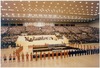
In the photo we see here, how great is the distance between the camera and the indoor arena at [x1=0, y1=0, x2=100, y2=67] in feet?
47.3

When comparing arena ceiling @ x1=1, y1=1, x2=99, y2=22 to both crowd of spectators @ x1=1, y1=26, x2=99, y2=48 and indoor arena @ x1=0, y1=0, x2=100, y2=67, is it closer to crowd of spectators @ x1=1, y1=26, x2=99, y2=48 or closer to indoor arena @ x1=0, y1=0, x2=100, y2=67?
indoor arena @ x1=0, y1=0, x2=100, y2=67

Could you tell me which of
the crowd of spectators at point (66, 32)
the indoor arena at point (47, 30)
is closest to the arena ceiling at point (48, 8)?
the indoor arena at point (47, 30)

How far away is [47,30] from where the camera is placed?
3084 cm

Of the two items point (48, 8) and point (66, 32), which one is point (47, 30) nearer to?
point (66, 32)

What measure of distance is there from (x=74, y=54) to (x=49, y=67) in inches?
163

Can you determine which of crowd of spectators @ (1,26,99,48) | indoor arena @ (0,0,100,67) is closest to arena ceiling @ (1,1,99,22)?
indoor arena @ (0,0,100,67)

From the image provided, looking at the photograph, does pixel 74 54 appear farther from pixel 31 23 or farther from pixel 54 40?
pixel 31 23

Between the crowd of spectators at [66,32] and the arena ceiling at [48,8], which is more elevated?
the arena ceiling at [48,8]

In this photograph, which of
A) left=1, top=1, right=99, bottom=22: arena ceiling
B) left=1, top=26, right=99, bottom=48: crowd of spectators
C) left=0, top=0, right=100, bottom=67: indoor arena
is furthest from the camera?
left=1, top=26, right=99, bottom=48: crowd of spectators

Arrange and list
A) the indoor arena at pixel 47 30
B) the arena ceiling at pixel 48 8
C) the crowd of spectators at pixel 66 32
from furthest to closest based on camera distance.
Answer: the crowd of spectators at pixel 66 32
the arena ceiling at pixel 48 8
the indoor arena at pixel 47 30

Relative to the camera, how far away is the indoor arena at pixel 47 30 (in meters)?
14.4

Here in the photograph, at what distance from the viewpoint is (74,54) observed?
470 inches

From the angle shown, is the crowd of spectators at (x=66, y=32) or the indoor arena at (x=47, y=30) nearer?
the indoor arena at (x=47, y=30)

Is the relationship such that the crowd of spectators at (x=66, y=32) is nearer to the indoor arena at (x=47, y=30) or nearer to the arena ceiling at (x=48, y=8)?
the indoor arena at (x=47, y=30)
